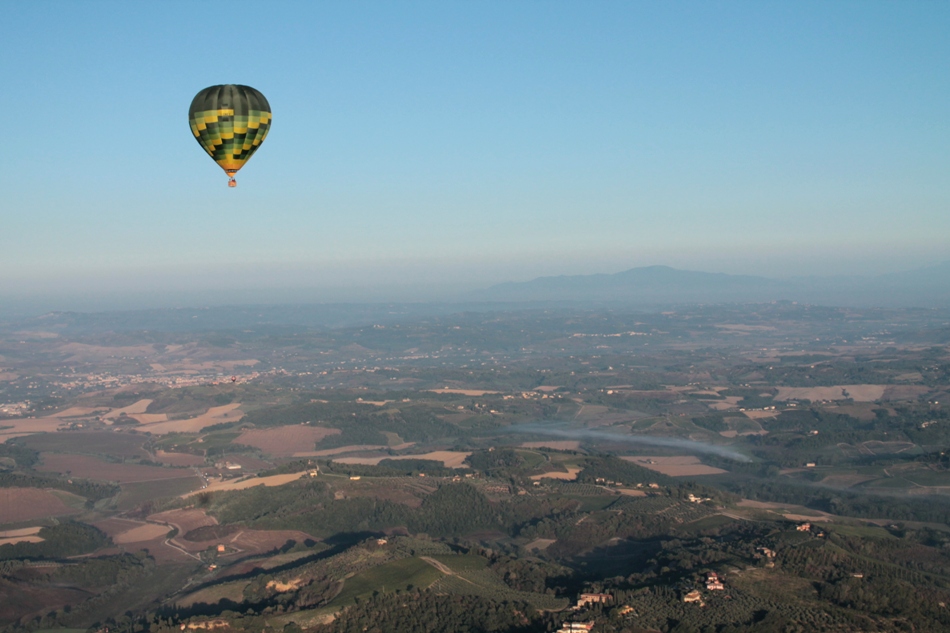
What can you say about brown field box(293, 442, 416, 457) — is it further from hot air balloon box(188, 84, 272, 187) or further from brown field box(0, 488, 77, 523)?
hot air balloon box(188, 84, 272, 187)

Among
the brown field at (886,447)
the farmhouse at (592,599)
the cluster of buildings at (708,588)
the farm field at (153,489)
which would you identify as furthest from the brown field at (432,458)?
the cluster of buildings at (708,588)

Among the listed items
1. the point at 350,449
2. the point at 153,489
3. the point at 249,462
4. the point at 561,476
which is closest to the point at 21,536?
the point at 153,489

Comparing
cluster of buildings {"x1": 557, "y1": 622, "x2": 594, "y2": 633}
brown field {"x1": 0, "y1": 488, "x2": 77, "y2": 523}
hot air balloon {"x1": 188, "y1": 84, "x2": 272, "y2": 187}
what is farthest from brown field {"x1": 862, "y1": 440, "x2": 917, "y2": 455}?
brown field {"x1": 0, "y1": 488, "x2": 77, "y2": 523}

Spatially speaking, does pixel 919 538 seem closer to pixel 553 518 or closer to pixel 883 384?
pixel 553 518

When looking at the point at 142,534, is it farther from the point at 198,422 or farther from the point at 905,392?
the point at 905,392

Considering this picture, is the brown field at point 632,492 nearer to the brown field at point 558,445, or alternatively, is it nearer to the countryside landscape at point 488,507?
the countryside landscape at point 488,507

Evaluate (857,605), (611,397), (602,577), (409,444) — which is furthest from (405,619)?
(611,397)
